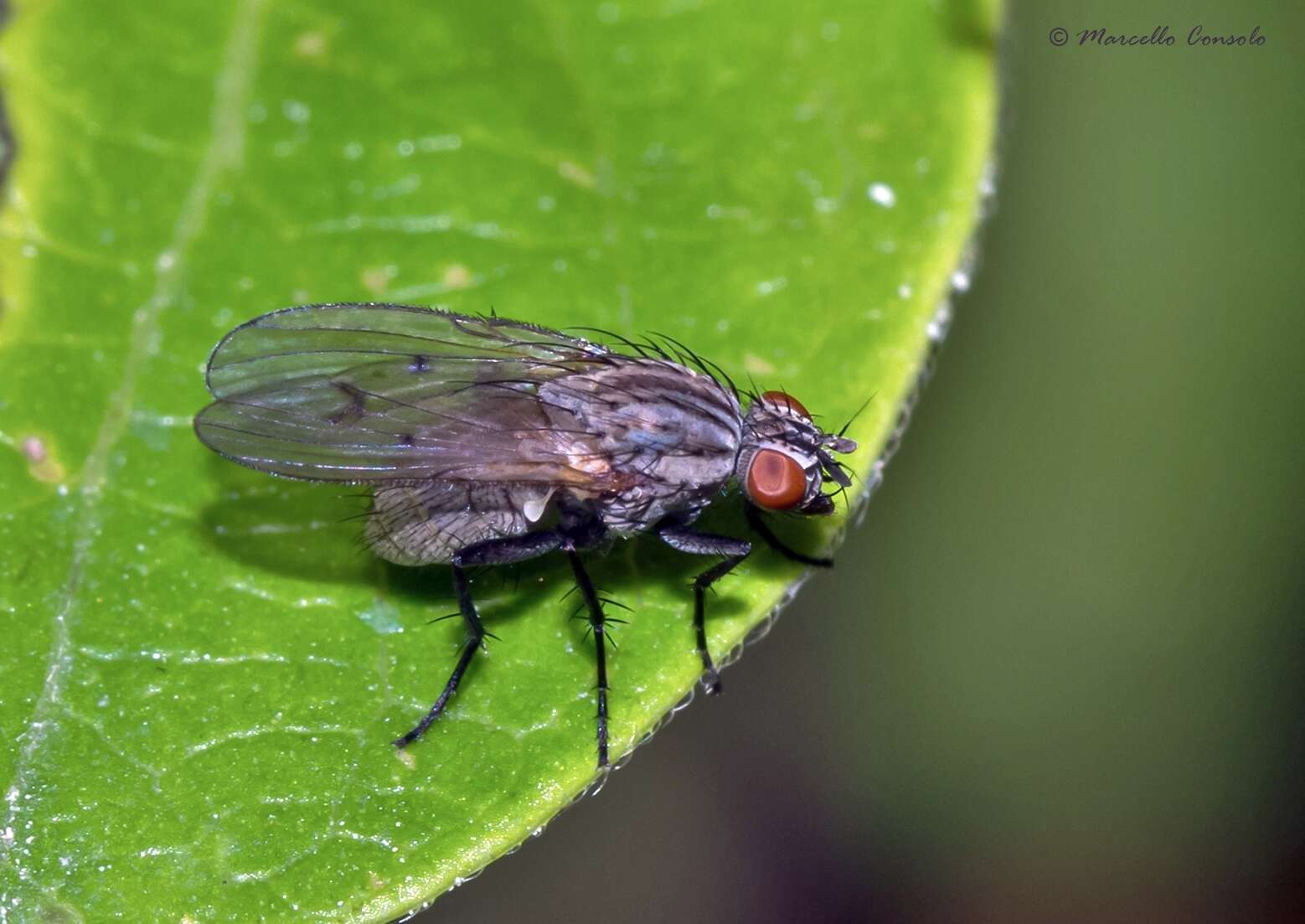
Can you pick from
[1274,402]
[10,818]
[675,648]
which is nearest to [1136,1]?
[1274,402]

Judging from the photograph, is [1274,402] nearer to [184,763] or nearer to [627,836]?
[627,836]

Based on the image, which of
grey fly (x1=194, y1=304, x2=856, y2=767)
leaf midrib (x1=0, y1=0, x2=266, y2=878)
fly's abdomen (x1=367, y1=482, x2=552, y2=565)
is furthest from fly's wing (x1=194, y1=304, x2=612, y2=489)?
leaf midrib (x1=0, y1=0, x2=266, y2=878)

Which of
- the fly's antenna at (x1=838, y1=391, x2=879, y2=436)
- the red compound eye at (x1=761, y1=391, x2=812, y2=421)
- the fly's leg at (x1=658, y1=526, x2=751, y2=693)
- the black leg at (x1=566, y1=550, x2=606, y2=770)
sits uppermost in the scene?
the fly's antenna at (x1=838, y1=391, x2=879, y2=436)

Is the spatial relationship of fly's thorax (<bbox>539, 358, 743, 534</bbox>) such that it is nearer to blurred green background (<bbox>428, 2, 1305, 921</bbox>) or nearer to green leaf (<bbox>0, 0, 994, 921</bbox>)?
green leaf (<bbox>0, 0, 994, 921</bbox>)

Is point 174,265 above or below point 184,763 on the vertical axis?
Result: above

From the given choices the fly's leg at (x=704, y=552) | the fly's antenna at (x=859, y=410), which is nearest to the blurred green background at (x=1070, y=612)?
the fly's leg at (x=704, y=552)

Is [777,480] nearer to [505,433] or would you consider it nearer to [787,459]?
[787,459]

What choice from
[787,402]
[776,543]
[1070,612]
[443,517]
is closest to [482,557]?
[443,517]
